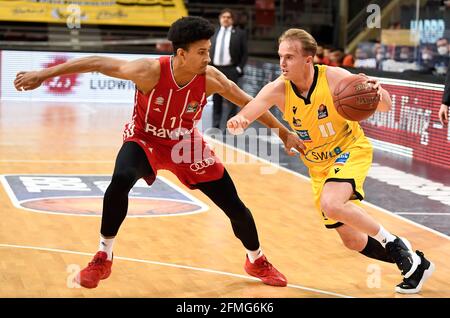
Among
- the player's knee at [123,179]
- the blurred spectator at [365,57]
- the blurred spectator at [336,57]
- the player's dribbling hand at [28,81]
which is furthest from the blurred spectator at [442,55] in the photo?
the player's dribbling hand at [28,81]

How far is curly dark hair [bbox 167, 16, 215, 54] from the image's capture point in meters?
5.77

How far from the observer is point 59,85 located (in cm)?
2014

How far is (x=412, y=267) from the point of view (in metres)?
5.98

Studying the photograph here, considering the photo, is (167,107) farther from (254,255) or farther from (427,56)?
(427,56)

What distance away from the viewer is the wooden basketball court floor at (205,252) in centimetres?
604

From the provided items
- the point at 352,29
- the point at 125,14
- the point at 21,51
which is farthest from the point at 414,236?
the point at 125,14

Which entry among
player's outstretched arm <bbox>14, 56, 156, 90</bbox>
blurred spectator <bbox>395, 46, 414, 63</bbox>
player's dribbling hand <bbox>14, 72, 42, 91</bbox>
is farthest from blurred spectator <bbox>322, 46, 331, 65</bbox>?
player's dribbling hand <bbox>14, 72, 42, 91</bbox>

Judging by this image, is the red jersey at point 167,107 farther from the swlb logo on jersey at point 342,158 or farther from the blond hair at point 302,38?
the swlb logo on jersey at point 342,158

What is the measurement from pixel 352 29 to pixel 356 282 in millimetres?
17577

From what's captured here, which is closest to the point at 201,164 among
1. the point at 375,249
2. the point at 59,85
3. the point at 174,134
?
→ the point at 174,134

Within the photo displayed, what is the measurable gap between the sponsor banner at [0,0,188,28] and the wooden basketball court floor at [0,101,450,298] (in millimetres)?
13170

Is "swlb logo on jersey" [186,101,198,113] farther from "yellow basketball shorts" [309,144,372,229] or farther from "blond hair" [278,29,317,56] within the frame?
"yellow basketball shorts" [309,144,372,229]
